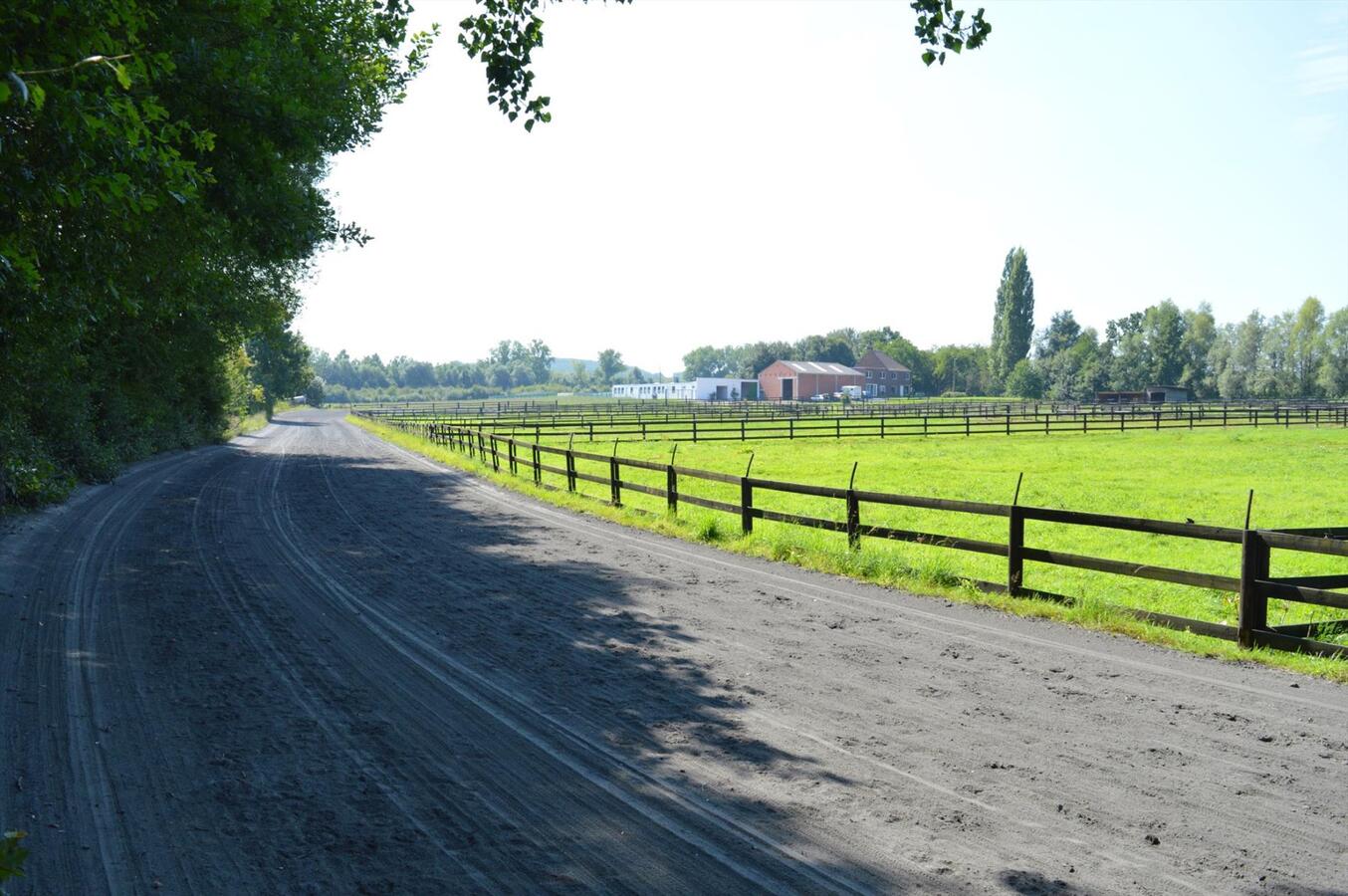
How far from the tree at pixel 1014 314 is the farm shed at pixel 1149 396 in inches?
1538

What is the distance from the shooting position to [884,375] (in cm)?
16825

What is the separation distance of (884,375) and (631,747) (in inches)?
6589

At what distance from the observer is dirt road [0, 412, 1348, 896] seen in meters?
4.42

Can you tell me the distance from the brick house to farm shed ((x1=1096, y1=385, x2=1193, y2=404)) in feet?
180

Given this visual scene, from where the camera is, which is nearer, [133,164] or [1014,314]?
[133,164]

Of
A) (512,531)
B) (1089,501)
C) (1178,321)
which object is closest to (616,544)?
(512,531)

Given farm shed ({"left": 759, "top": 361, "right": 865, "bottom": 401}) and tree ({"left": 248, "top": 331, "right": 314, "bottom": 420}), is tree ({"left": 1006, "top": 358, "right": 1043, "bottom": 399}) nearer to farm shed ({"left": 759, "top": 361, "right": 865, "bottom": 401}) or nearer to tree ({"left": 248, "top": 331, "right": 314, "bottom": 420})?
farm shed ({"left": 759, "top": 361, "right": 865, "bottom": 401})

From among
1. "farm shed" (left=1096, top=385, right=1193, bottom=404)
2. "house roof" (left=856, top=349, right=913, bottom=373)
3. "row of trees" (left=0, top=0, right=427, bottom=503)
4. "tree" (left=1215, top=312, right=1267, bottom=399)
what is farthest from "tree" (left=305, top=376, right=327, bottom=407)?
"row of trees" (left=0, top=0, right=427, bottom=503)

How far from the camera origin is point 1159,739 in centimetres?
605

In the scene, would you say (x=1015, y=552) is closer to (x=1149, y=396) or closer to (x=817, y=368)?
(x=1149, y=396)

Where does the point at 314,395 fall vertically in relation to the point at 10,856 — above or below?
below

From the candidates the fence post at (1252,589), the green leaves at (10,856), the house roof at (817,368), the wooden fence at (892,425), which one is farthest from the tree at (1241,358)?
the green leaves at (10,856)

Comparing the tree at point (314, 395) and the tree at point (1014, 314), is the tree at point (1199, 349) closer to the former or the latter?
the tree at point (1014, 314)

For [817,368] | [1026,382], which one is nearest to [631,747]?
[1026,382]
